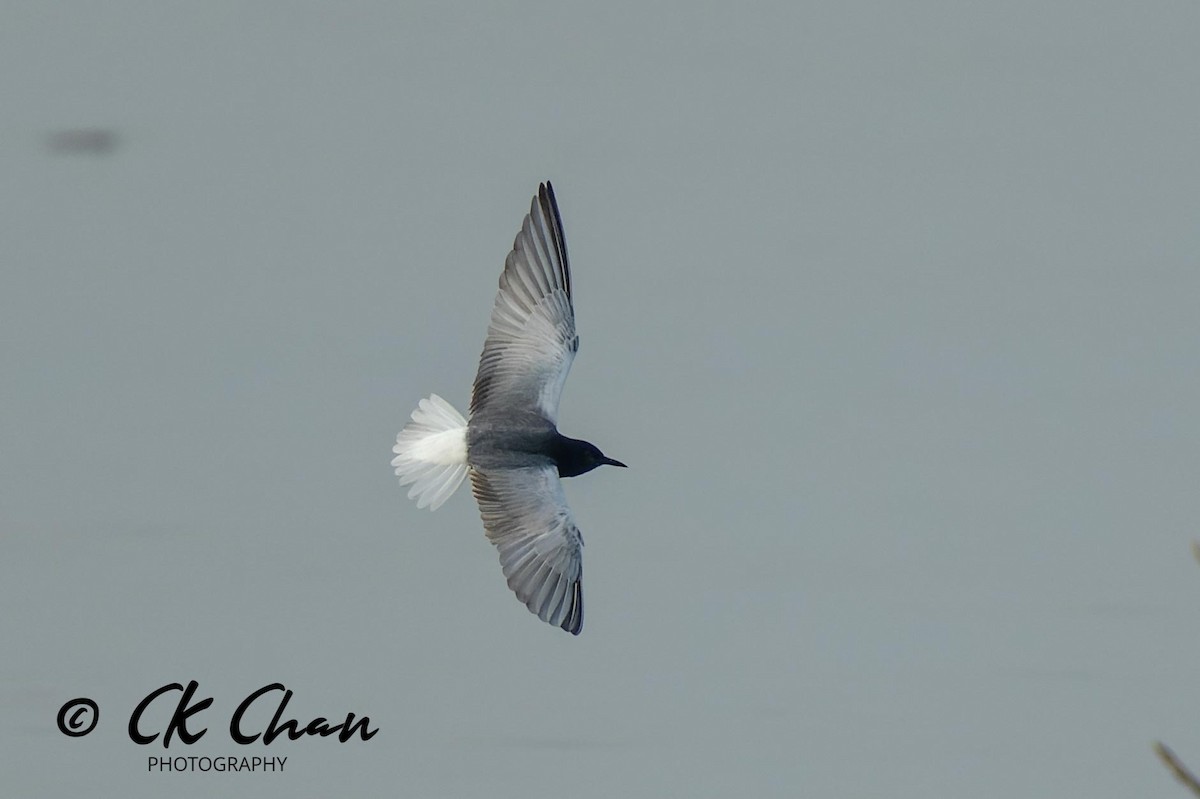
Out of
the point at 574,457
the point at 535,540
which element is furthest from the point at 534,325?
the point at 535,540

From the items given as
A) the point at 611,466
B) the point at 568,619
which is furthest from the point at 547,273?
the point at 568,619

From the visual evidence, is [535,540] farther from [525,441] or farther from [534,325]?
[534,325]

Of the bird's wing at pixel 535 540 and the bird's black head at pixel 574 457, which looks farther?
the bird's black head at pixel 574 457

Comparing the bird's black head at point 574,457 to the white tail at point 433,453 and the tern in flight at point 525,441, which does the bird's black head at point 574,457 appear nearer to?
the tern in flight at point 525,441

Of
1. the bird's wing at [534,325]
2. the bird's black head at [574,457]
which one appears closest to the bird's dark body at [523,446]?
the bird's black head at [574,457]

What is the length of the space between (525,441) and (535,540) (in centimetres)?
44

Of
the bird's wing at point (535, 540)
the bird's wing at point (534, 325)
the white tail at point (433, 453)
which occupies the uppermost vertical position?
the bird's wing at point (534, 325)

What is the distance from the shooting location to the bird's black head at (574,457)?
7297 millimetres

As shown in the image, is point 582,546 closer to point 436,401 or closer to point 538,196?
point 436,401

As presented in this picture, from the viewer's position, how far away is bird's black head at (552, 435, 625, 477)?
7297mm

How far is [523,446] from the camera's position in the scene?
281 inches

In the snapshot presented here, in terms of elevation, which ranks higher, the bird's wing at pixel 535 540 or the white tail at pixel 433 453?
the white tail at pixel 433 453

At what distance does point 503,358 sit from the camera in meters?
7.54

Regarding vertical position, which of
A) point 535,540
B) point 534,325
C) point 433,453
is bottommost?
point 535,540
